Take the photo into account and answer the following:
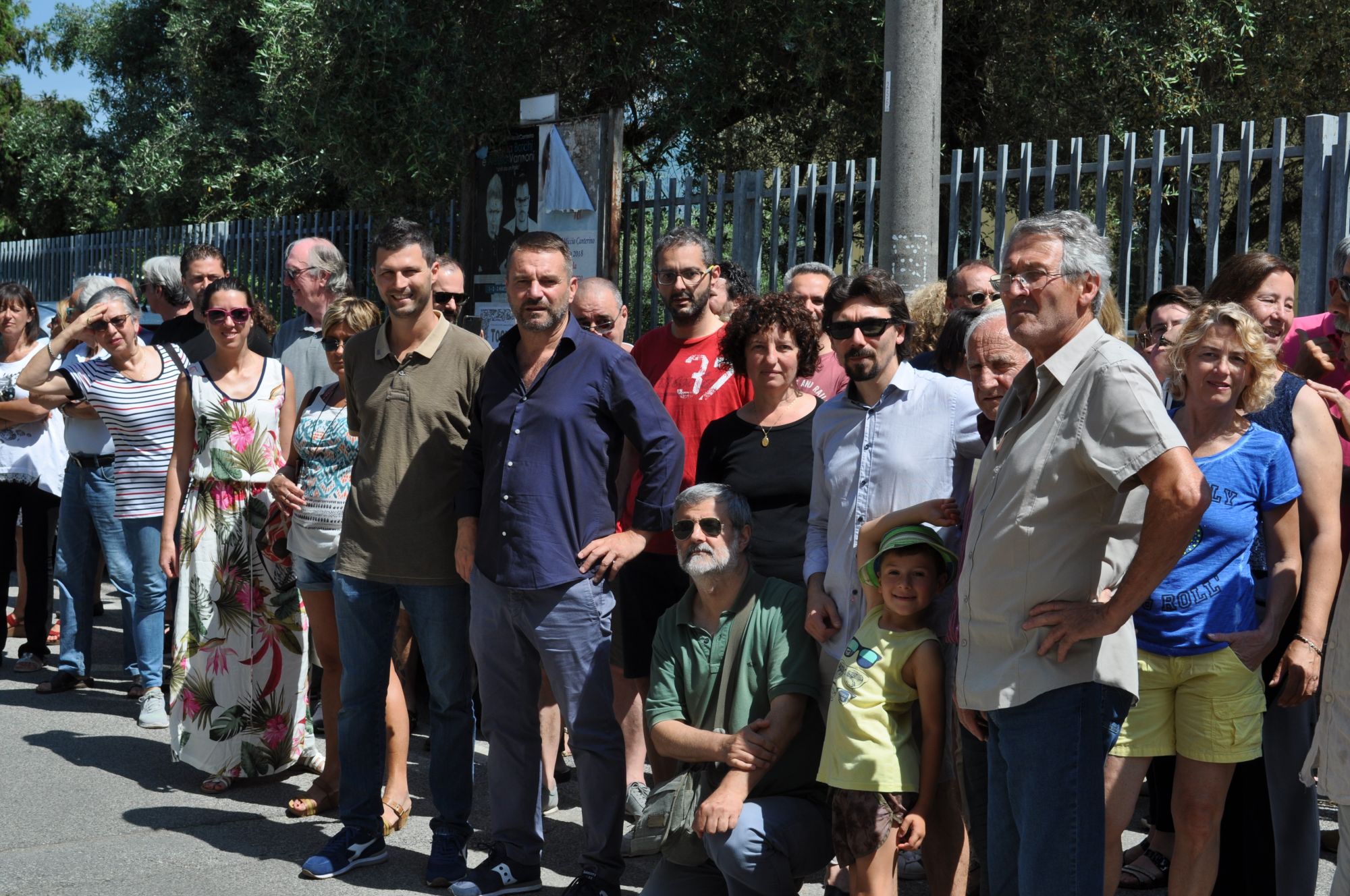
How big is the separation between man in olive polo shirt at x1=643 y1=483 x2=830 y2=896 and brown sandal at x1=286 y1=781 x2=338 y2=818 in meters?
1.90

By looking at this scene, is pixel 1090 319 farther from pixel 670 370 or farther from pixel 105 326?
pixel 105 326

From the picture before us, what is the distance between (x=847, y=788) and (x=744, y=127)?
10139 mm

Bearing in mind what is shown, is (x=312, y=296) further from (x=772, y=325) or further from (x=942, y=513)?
(x=942, y=513)

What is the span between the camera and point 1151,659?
12.6 feet

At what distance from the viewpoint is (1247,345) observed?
3.86 meters

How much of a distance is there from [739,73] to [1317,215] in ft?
21.7

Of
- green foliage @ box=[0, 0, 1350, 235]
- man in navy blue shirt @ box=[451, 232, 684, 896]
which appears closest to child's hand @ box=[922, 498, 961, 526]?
man in navy blue shirt @ box=[451, 232, 684, 896]

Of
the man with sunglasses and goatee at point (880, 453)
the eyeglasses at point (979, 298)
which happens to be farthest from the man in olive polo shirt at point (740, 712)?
the eyeglasses at point (979, 298)

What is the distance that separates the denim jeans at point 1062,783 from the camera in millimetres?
2994

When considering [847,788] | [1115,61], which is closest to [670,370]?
[847,788]

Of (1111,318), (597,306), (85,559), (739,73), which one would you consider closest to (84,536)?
(85,559)

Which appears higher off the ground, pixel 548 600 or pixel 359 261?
pixel 359 261

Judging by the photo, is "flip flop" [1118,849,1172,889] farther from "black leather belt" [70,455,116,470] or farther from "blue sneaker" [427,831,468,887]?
"black leather belt" [70,455,116,470]

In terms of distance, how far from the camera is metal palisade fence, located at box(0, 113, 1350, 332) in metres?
6.10
